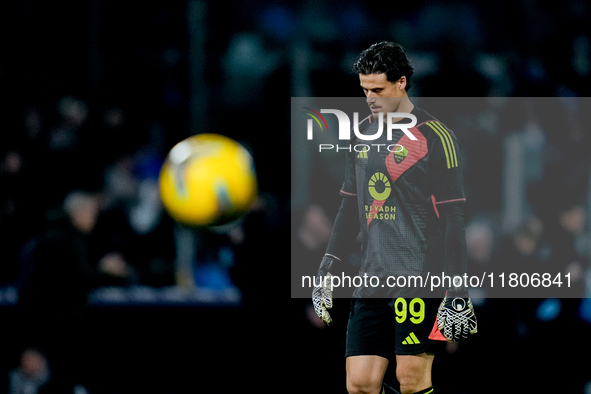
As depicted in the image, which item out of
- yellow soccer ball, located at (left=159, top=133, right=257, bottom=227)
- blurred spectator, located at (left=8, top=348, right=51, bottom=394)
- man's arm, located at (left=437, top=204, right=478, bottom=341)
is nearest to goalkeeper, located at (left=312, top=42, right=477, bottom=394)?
man's arm, located at (left=437, top=204, right=478, bottom=341)

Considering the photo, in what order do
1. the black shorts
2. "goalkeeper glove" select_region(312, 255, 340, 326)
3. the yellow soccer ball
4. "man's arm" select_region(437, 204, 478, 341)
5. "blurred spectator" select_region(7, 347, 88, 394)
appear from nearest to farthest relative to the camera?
"man's arm" select_region(437, 204, 478, 341)
the black shorts
"goalkeeper glove" select_region(312, 255, 340, 326)
the yellow soccer ball
"blurred spectator" select_region(7, 347, 88, 394)

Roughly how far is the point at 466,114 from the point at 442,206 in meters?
1.15

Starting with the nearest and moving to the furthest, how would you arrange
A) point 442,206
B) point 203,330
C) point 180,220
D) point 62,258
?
point 442,206
point 180,220
point 62,258
point 203,330

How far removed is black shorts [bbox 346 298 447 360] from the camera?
9.37 ft

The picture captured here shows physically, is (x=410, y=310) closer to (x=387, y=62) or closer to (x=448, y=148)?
(x=448, y=148)

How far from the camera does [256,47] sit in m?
6.75

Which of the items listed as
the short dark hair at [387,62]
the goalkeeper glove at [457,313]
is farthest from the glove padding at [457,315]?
the short dark hair at [387,62]

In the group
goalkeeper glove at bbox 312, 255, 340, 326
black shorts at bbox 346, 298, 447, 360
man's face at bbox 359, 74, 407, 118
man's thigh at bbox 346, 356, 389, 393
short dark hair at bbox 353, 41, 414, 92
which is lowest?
man's thigh at bbox 346, 356, 389, 393

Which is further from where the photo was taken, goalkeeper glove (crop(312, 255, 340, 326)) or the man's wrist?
goalkeeper glove (crop(312, 255, 340, 326))

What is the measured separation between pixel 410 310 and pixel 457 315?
0.66 ft

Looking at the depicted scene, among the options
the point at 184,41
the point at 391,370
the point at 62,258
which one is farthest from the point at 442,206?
the point at 184,41

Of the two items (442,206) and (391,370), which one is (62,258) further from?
(442,206)

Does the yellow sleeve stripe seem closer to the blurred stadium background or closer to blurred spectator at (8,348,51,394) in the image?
the blurred stadium background

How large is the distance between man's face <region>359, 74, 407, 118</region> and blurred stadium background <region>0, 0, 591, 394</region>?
2.09ft
